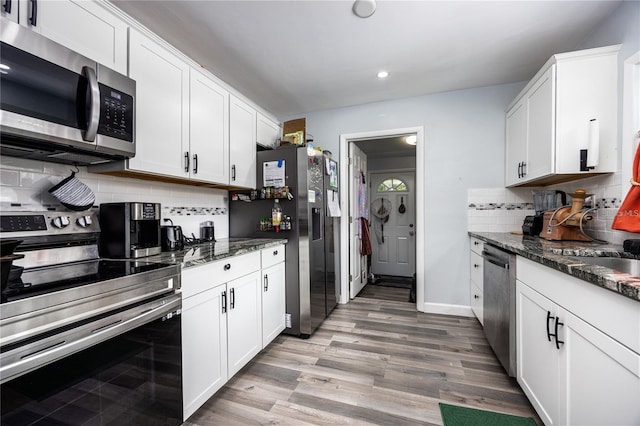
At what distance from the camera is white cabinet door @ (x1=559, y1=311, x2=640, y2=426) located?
33.1 inches

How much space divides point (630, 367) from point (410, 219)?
4192 mm

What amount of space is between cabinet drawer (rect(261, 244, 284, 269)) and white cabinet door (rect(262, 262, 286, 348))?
4 centimetres

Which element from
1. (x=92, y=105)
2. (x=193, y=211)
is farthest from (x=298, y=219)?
(x=92, y=105)

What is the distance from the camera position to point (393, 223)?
16.6 feet

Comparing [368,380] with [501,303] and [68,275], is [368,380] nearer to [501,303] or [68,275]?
[501,303]

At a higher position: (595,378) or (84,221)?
(84,221)

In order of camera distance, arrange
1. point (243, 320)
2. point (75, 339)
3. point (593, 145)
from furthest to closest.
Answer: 1. point (243, 320)
2. point (593, 145)
3. point (75, 339)

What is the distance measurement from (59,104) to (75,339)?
967 mm

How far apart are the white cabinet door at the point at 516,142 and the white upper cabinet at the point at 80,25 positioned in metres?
3.03

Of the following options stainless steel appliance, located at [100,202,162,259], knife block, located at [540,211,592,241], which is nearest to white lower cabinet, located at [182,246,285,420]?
stainless steel appliance, located at [100,202,162,259]

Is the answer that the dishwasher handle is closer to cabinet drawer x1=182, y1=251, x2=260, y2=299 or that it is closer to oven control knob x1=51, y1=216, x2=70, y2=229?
cabinet drawer x1=182, y1=251, x2=260, y2=299

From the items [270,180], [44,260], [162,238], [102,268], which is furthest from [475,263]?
[44,260]

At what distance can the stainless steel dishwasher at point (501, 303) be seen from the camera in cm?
172

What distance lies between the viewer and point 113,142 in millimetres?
1327
